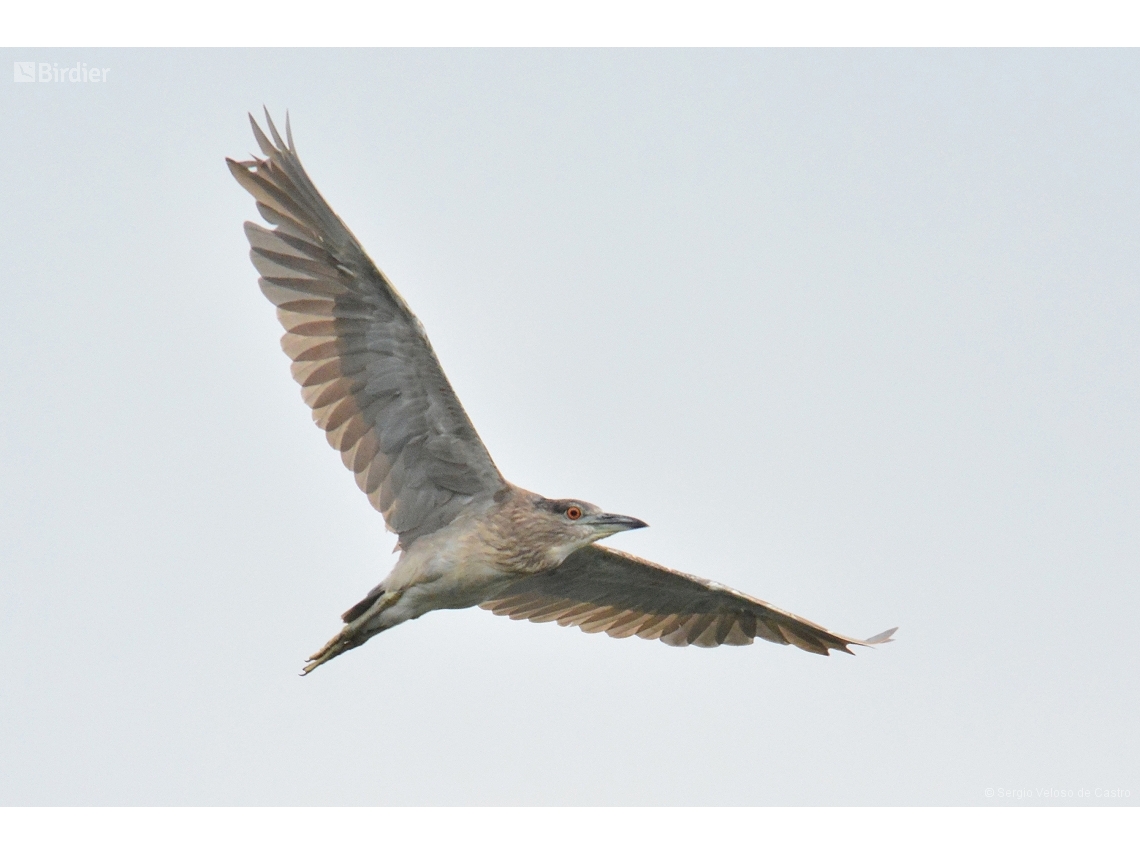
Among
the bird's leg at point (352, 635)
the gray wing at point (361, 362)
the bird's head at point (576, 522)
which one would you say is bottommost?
the bird's leg at point (352, 635)

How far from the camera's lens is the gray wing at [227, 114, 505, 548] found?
427 inches

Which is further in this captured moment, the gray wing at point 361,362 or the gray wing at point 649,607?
the gray wing at point 649,607

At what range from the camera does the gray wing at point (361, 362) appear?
35.6 ft

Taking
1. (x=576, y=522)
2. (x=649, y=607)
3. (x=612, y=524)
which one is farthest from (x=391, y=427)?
(x=649, y=607)

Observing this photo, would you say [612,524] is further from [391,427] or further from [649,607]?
[649,607]

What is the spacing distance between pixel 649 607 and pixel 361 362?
4250 millimetres

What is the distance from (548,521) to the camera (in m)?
11.2

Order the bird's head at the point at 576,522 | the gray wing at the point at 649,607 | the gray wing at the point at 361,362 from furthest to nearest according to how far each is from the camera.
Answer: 1. the gray wing at the point at 649,607
2. the bird's head at the point at 576,522
3. the gray wing at the point at 361,362

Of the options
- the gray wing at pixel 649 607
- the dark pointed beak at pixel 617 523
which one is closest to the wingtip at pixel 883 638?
the gray wing at pixel 649 607

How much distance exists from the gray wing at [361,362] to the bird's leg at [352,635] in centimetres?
60

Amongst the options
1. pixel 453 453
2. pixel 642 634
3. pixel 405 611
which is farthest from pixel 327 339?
pixel 642 634

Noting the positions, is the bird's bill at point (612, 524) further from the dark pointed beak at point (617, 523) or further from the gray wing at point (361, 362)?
the gray wing at point (361, 362)

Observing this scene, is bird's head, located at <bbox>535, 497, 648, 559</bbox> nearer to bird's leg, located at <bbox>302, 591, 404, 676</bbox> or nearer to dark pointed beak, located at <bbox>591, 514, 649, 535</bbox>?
dark pointed beak, located at <bbox>591, 514, 649, 535</bbox>

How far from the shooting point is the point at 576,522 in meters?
11.2
